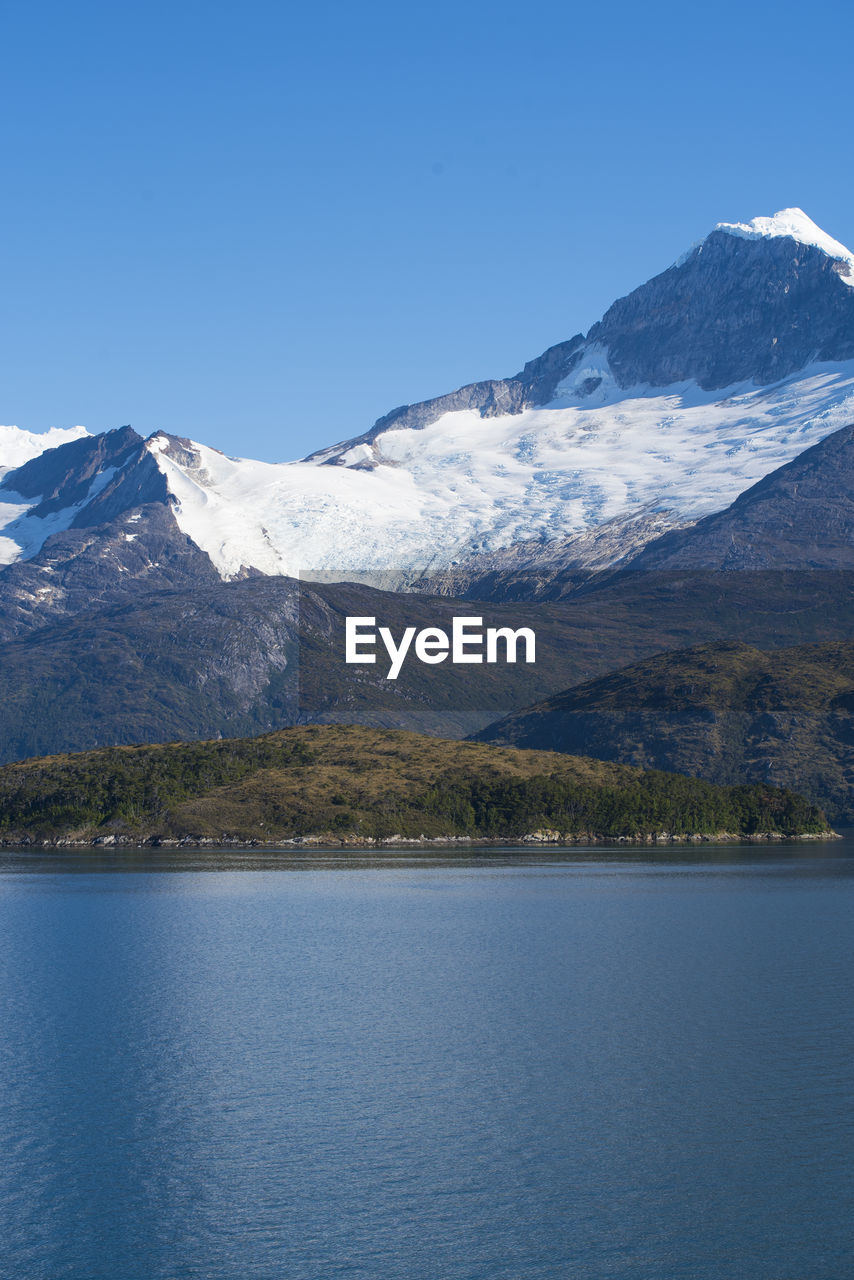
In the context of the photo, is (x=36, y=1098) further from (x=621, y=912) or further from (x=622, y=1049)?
(x=621, y=912)

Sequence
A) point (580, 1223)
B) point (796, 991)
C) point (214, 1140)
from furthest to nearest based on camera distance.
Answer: point (796, 991), point (214, 1140), point (580, 1223)

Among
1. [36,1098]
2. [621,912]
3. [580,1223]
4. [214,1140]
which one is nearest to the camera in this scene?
[580,1223]

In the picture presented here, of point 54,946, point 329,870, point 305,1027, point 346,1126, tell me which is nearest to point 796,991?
point 305,1027

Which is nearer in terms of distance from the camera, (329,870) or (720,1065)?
(720,1065)

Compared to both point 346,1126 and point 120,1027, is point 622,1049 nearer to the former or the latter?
point 346,1126

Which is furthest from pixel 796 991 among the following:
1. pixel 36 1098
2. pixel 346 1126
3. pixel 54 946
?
pixel 54 946

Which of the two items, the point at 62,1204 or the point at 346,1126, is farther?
the point at 346,1126
